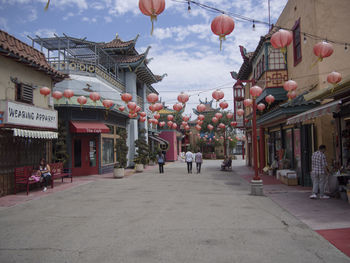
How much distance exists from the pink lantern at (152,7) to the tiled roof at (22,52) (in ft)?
23.6

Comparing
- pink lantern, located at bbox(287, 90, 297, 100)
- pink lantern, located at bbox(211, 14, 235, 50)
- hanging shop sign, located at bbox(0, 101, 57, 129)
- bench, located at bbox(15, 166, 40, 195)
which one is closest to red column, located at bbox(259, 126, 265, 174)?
pink lantern, located at bbox(287, 90, 297, 100)

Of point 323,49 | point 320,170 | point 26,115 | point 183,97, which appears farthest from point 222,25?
point 26,115

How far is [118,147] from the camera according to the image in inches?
782

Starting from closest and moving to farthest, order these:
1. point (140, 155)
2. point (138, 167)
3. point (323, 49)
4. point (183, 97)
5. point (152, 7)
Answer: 1. point (152, 7)
2. point (323, 49)
3. point (183, 97)
4. point (138, 167)
5. point (140, 155)

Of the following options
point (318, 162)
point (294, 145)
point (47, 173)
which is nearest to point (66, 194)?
point (47, 173)

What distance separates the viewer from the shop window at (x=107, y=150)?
21.0 meters

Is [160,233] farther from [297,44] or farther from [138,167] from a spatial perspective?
[138,167]

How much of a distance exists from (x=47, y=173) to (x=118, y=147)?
6.98m

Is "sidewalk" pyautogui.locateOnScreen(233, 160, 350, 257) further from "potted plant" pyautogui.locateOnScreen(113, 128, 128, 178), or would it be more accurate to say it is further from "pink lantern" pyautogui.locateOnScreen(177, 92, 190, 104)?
"potted plant" pyautogui.locateOnScreen(113, 128, 128, 178)

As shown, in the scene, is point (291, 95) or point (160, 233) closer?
point (160, 233)

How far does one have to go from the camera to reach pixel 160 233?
585 centimetres

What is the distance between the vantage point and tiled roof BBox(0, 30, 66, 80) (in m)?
11.1

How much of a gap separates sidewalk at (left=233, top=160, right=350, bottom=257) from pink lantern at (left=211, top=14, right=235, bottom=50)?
16.1 ft

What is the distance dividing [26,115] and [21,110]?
1.22 ft
